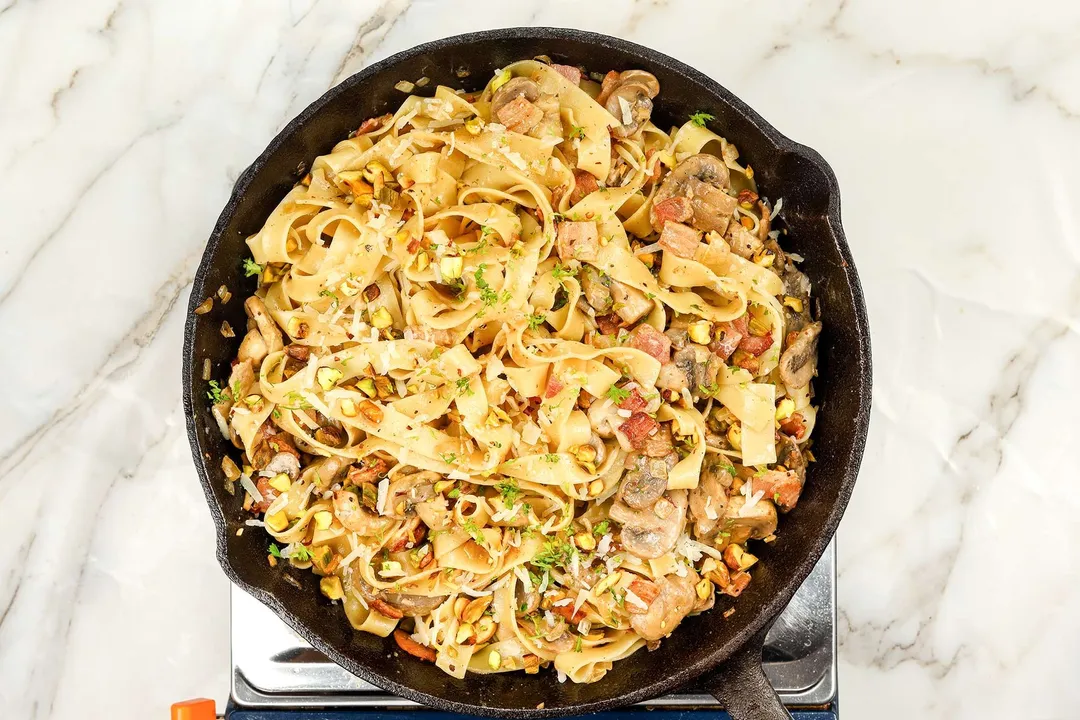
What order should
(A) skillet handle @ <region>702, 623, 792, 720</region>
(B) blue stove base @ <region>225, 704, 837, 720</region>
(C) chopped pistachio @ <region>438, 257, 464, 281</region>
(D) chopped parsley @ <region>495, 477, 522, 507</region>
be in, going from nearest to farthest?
(A) skillet handle @ <region>702, 623, 792, 720</region> → (C) chopped pistachio @ <region>438, 257, 464, 281</region> → (D) chopped parsley @ <region>495, 477, 522, 507</region> → (B) blue stove base @ <region>225, 704, 837, 720</region>

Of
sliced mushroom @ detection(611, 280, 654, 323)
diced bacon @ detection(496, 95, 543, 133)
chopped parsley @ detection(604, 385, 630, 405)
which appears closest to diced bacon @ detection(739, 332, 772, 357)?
sliced mushroom @ detection(611, 280, 654, 323)

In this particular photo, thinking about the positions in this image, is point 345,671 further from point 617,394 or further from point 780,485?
point 780,485

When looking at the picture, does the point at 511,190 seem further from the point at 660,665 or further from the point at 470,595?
the point at 660,665

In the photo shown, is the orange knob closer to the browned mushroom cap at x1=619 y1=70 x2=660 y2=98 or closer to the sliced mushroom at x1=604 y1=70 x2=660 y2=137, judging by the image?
the sliced mushroom at x1=604 y1=70 x2=660 y2=137

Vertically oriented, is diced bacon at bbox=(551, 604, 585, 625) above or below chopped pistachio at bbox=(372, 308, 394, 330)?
below

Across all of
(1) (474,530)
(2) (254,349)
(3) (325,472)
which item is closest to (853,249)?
(1) (474,530)
